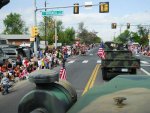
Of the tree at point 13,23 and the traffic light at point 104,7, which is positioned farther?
the tree at point 13,23

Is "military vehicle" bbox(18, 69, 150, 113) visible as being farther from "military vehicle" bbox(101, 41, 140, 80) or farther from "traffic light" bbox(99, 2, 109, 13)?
"traffic light" bbox(99, 2, 109, 13)

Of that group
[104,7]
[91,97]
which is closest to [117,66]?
[104,7]

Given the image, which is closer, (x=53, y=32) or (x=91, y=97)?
(x=91, y=97)

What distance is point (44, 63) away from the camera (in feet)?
104

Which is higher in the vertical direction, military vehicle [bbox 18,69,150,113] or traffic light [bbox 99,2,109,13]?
traffic light [bbox 99,2,109,13]

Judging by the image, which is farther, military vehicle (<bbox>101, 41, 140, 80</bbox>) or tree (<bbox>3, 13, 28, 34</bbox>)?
tree (<bbox>3, 13, 28, 34</bbox>)

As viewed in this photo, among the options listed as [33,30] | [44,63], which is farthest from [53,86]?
[33,30]

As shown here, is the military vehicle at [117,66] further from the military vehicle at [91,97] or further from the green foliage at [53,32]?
the green foliage at [53,32]

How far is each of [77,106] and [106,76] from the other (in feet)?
69.7

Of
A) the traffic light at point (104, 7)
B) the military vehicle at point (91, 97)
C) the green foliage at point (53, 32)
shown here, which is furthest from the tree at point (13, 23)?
the military vehicle at point (91, 97)

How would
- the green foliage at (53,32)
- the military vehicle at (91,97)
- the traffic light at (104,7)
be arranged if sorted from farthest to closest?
the green foliage at (53,32) < the traffic light at (104,7) < the military vehicle at (91,97)

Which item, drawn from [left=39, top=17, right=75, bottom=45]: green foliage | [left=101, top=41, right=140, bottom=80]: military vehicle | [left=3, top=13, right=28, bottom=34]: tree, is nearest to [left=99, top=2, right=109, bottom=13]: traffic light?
[left=101, top=41, right=140, bottom=80]: military vehicle

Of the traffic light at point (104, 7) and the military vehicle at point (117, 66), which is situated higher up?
the traffic light at point (104, 7)

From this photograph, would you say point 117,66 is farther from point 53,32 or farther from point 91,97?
point 53,32
